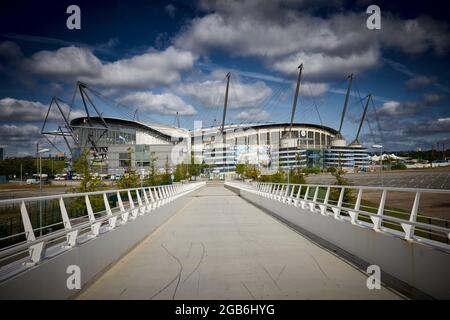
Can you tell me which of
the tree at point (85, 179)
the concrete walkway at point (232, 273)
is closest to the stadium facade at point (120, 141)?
the tree at point (85, 179)

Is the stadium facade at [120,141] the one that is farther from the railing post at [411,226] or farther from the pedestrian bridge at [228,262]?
the railing post at [411,226]

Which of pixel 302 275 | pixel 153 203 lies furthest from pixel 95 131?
pixel 302 275

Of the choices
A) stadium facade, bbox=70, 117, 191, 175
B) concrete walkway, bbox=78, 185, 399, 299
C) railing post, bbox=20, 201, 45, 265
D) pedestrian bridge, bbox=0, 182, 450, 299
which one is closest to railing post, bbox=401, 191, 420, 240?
pedestrian bridge, bbox=0, 182, 450, 299

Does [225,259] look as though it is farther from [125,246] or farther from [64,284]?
[64,284]

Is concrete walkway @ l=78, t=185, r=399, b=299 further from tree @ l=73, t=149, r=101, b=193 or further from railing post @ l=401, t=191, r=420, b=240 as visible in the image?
tree @ l=73, t=149, r=101, b=193

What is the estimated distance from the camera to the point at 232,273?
8180mm

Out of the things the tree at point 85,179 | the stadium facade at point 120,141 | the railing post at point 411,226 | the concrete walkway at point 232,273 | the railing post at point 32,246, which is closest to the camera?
the railing post at point 32,246

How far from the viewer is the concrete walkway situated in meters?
6.64

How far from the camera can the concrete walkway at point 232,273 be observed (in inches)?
261

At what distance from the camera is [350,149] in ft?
648

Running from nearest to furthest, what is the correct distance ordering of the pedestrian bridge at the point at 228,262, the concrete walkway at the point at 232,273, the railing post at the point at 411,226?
1. the pedestrian bridge at the point at 228,262
2. the concrete walkway at the point at 232,273
3. the railing post at the point at 411,226

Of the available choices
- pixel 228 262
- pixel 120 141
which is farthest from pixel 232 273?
pixel 120 141

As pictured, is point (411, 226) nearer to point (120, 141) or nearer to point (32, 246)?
point (32, 246)

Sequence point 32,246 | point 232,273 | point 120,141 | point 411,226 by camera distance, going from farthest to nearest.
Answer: point 120,141, point 232,273, point 411,226, point 32,246
